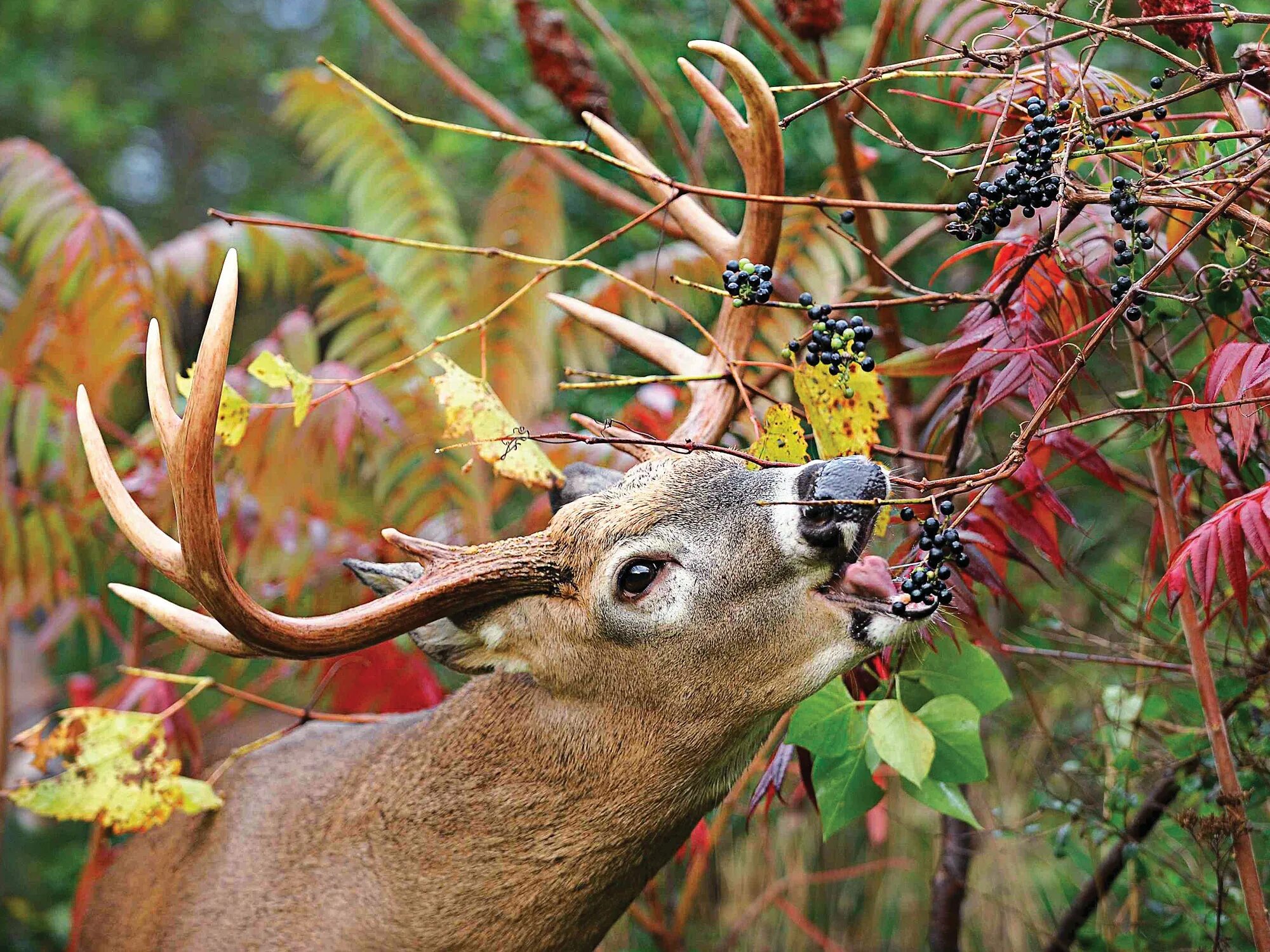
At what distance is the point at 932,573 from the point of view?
72.2 inches

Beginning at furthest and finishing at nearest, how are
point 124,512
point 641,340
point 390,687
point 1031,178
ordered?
point 390,687
point 641,340
point 124,512
point 1031,178

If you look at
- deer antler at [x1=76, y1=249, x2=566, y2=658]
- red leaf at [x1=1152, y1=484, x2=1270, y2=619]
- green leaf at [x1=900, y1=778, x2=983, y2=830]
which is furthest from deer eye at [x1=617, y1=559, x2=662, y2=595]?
red leaf at [x1=1152, y1=484, x2=1270, y2=619]

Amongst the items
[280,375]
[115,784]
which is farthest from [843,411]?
[115,784]

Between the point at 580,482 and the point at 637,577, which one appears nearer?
the point at 637,577

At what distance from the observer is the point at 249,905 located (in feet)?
8.19

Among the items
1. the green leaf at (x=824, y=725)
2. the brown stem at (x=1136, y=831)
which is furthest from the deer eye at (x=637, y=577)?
the brown stem at (x=1136, y=831)

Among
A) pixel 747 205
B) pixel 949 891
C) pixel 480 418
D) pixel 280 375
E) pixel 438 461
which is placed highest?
pixel 747 205

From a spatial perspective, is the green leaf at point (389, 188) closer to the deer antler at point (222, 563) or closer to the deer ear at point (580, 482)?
the deer ear at point (580, 482)

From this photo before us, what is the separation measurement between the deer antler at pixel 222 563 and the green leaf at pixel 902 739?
616mm

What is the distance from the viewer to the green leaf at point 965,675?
2234 millimetres

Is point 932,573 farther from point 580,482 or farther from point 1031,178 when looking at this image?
point 580,482

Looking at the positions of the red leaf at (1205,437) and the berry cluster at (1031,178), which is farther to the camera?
the red leaf at (1205,437)

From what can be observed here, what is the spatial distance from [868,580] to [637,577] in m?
0.40

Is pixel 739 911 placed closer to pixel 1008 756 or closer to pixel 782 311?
pixel 1008 756
